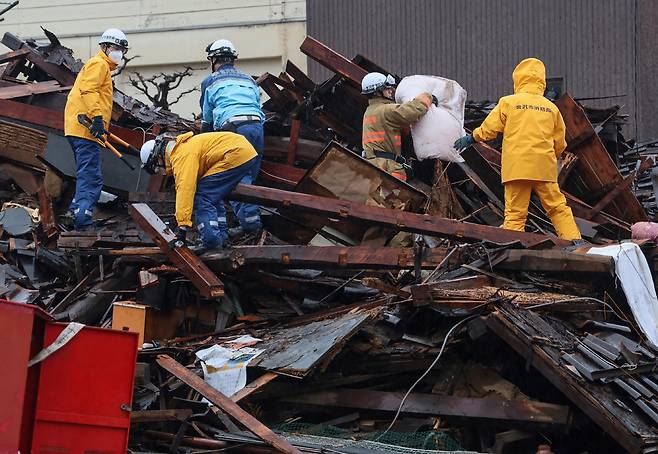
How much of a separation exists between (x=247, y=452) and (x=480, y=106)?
6857 millimetres

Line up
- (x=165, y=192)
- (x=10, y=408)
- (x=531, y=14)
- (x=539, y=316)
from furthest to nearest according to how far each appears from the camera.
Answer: (x=531, y=14) < (x=165, y=192) < (x=539, y=316) < (x=10, y=408)

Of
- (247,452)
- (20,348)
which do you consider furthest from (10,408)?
(247,452)

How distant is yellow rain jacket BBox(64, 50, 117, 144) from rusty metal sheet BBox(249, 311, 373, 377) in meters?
3.59

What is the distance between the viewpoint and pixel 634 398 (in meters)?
6.83

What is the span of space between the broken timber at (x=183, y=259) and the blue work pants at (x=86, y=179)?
5.50 feet

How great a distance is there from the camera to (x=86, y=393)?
596cm

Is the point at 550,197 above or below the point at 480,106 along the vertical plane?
below

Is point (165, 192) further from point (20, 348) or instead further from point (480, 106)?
point (20, 348)

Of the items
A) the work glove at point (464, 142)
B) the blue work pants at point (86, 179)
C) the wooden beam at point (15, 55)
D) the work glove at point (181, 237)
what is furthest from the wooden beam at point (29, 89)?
the work glove at point (464, 142)

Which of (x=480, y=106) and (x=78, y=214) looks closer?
(x=78, y=214)

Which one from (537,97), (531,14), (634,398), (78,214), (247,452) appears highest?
(531,14)

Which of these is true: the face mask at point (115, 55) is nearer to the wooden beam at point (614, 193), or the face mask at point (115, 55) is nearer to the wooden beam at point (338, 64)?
the wooden beam at point (338, 64)

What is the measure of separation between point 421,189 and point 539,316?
3.18 m

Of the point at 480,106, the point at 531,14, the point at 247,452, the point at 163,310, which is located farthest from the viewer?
the point at 531,14
